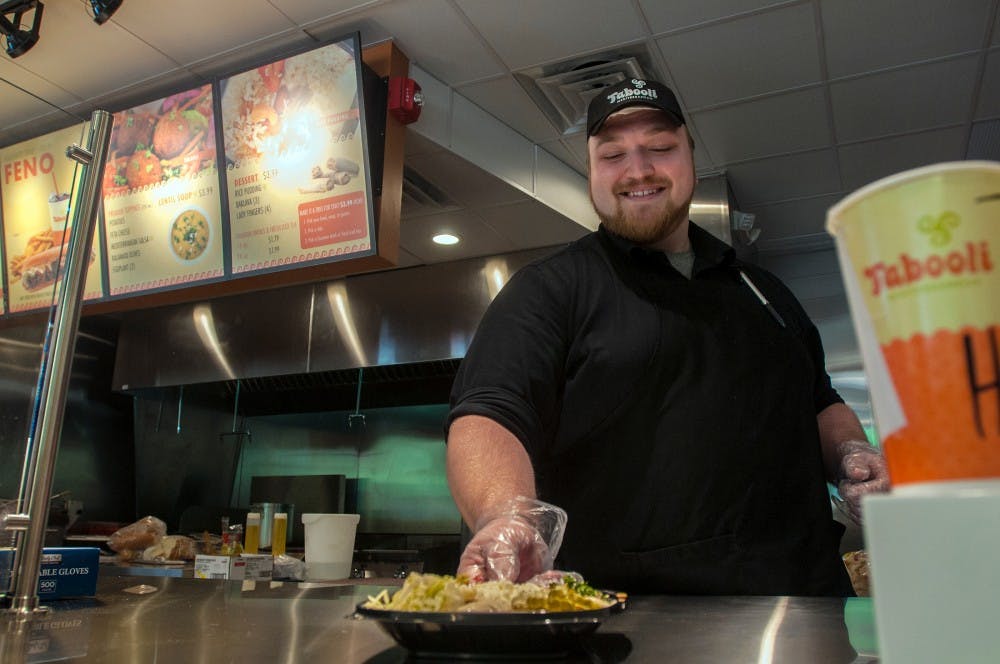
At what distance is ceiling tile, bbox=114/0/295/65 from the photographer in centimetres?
271

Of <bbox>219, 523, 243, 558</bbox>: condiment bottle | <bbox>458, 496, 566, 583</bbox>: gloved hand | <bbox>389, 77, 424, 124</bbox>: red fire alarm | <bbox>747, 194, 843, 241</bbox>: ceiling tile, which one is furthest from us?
<bbox>747, 194, 843, 241</bbox>: ceiling tile

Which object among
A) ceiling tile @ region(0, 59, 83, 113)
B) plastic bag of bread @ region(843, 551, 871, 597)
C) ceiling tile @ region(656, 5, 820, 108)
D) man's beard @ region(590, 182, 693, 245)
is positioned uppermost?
ceiling tile @ region(0, 59, 83, 113)

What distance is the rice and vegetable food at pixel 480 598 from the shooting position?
64 centimetres

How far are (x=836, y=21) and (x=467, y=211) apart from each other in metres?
1.78

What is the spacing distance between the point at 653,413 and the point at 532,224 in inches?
101

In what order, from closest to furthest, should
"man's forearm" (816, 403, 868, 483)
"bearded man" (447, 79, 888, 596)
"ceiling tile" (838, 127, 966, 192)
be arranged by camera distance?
1. "bearded man" (447, 79, 888, 596)
2. "man's forearm" (816, 403, 868, 483)
3. "ceiling tile" (838, 127, 966, 192)

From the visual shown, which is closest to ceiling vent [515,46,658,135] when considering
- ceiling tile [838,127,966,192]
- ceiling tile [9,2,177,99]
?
ceiling tile [838,127,966,192]

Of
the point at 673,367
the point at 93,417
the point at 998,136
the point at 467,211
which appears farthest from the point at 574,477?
the point at 93,417

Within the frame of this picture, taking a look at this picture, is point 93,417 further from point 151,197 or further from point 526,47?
point 526,47

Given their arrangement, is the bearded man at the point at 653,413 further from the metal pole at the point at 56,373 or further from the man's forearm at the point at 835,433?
the metal pole at the point at 56,373

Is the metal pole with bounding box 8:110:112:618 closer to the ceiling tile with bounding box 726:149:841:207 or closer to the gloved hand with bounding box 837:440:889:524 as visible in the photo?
the gloved hand with bounding box 837:440:889:524

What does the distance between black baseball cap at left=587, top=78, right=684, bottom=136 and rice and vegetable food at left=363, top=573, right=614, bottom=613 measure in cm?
111

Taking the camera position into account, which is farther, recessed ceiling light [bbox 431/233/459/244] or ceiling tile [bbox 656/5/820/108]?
recessed ceiling light [bbox 431/233/459/244]

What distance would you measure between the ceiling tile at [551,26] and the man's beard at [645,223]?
1320 mm
